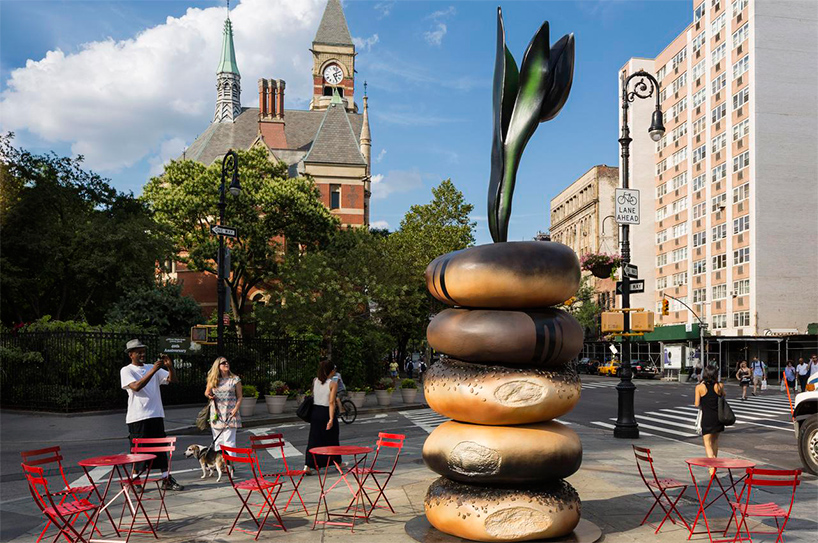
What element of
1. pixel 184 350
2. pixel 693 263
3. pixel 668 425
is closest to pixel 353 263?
pixel 184 350

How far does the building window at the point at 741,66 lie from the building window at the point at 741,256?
13.7 m

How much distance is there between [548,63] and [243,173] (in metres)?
40.8

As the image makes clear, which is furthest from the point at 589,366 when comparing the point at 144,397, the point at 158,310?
the point at 144,397

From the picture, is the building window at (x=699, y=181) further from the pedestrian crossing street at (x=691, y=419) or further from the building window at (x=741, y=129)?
the pedestrian crossing street at (x=691, y=419)

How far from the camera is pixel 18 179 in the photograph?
3338 centimetres

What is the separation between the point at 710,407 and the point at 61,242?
31.1 metres

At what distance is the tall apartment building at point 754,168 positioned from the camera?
176ft

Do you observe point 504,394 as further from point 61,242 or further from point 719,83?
point 719,83

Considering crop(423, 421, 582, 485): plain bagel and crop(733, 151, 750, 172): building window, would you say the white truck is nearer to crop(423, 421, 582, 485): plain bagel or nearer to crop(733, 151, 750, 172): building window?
crop(423, 421, 582, 485): plain bagel

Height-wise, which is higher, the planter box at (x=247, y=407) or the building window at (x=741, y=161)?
the building window at (x=741, y=161)

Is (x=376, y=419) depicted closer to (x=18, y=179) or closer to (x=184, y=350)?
(x=184, y=350)

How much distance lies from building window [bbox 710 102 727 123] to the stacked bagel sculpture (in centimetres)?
5713

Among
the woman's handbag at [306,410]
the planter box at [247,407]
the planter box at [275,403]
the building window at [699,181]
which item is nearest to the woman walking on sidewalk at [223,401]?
the woman's handbag at [306,410]

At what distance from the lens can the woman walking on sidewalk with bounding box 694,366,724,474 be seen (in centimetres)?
1126
